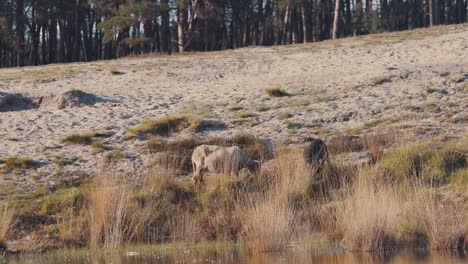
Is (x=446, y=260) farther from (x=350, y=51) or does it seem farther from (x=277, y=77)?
(x=350, y=51)

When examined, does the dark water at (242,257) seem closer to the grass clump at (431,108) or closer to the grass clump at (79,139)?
the grass clump at (79,139)

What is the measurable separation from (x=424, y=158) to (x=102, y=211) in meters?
6.24

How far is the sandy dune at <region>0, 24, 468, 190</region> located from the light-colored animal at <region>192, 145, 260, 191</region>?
70.5 inches

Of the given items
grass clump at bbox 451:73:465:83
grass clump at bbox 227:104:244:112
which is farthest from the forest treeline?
grass clump at bbox 227:104:244:112

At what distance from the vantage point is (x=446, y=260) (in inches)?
453

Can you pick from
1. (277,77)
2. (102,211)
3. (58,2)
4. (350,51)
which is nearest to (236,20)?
(58,2)

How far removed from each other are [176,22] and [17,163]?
36.4 metres

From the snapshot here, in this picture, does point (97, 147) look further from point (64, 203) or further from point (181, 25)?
point (181, 25)

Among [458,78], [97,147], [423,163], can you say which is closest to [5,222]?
[97,147]

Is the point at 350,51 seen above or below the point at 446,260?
above

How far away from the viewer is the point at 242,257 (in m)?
12.5

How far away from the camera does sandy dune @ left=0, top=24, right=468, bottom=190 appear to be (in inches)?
768

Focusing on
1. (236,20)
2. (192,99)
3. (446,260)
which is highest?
(236,20)

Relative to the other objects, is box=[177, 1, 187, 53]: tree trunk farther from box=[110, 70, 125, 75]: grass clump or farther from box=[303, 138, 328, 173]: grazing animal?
box=[303, 138, 328, 173]: grazing animal
